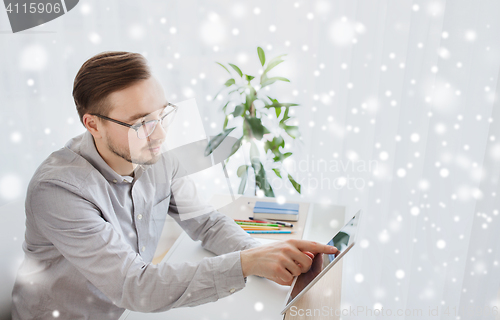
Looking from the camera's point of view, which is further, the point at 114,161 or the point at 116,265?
the point at 114,161

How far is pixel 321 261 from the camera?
0.74 meters

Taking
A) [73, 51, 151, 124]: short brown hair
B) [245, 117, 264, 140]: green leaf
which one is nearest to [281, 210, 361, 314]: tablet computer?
[73, 51, 151, 124]: short brown hair

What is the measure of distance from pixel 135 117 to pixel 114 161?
0.15 m

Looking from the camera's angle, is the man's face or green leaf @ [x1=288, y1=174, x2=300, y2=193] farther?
green leaf @ [x1=288, y1=174, x2=300, y2=193]

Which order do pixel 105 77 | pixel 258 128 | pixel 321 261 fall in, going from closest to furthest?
pixel 321 261, pixel 105 77, pixel 258 128

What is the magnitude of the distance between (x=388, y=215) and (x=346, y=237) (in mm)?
947

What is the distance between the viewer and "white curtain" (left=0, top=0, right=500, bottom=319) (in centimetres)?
132

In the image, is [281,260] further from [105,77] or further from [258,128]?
[258,128]

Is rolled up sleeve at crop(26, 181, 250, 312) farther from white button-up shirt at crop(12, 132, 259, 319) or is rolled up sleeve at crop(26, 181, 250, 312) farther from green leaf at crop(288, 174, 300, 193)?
green leaf at crop(288, 174, 300, 193)

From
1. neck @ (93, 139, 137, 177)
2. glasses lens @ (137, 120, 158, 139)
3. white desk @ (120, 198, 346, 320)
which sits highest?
glasses lens @ (137, 120, 158, 139)

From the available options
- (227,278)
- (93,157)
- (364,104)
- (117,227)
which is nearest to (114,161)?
(93,157)

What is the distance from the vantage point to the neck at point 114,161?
94 centimetres

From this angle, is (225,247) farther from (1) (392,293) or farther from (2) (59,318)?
(1) (392,293)

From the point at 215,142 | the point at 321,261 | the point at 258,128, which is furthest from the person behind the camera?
the point at 215,142
